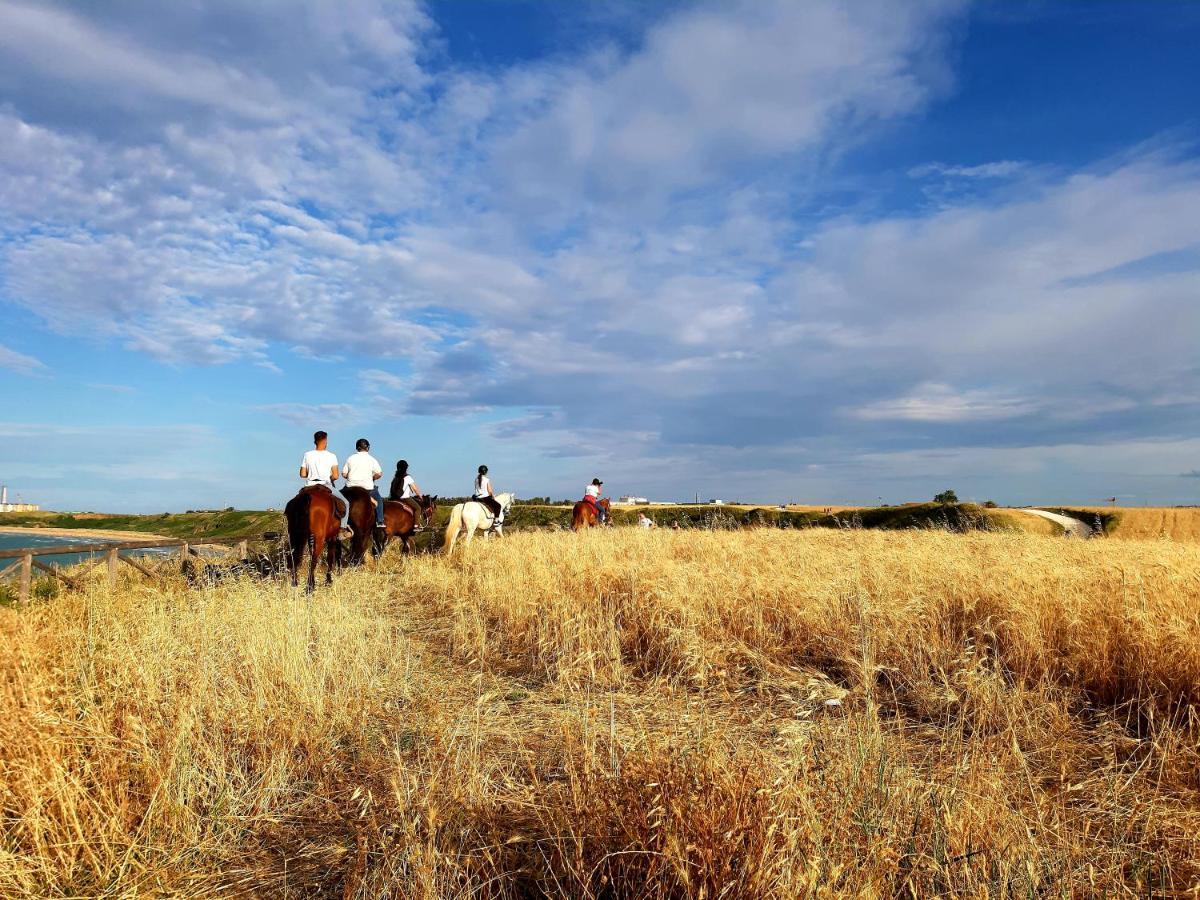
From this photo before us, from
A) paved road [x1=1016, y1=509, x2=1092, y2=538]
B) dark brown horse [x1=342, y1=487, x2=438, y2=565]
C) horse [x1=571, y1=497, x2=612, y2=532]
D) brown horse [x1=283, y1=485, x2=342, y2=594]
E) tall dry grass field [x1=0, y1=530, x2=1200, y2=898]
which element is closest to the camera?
tall dry grass field [x1=0, y1=530, x2=1200, y2=898]

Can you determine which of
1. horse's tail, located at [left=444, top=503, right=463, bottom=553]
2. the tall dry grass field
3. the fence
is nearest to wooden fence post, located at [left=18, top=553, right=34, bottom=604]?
the fence

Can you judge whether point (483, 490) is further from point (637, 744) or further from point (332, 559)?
point (637, 744)

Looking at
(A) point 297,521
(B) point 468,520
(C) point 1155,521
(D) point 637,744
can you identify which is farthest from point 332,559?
(C) point 1155,521

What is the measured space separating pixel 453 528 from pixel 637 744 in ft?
50.8

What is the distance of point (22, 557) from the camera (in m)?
12.4

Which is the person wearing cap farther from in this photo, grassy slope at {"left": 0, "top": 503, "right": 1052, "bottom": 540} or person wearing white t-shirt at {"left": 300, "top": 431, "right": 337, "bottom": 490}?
person wearing white t-shirt at {"left": 300, "top": 431, "right": 337, "bottom": 490}

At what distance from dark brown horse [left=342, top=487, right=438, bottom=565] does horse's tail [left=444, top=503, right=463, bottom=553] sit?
1.45m

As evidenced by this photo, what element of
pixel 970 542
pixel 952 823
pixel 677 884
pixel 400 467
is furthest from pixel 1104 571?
pixel 400 467

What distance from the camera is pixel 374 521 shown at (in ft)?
52.9

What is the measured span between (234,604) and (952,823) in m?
8.15

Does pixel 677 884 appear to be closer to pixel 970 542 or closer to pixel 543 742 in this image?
pixel 543 742

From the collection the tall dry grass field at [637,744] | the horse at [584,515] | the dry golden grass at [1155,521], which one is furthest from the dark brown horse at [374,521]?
the dry golden grass at [1155,521]

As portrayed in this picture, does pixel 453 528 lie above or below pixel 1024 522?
below

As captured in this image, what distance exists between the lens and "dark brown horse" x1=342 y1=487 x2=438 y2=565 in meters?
15.2
